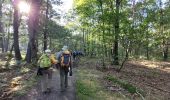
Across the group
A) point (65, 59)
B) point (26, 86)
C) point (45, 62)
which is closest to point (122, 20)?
point (65, 59)

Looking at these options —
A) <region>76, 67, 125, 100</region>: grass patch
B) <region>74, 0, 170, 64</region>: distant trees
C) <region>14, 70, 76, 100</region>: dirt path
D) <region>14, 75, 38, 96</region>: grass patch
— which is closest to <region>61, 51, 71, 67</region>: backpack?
<region>14, 70, 76, 100</region>: dirt path

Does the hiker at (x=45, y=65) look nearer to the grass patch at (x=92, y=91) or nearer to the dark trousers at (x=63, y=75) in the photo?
the dark trousers at (x=63, y=75)

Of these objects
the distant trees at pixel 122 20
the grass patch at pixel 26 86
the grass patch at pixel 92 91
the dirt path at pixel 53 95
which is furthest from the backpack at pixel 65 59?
the distant trees at pixel 122 20

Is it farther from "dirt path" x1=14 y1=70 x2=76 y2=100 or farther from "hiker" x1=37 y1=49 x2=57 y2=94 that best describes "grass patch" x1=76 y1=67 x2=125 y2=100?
"hiker" x1=37 y1=49 x2=57 y2=94

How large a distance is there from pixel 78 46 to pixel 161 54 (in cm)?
2238

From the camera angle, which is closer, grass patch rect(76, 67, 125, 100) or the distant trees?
grass patch rect(76, 67, 125, 100)

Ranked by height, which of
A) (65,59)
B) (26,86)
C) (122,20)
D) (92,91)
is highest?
(122,20)

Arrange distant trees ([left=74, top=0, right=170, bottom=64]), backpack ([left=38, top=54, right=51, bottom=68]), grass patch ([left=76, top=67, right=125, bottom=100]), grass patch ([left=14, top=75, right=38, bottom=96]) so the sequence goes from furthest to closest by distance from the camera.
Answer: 1. distant trees ([left=74, top=0, right=170, bottom=64])
2. grass patch ([left=76, top=67, right=125, bottom=100])
3. grass patch ([left=14, top=75, right=38, bottom=96])
4. backpack ([left=38, top=54, right=51, bottom=68])

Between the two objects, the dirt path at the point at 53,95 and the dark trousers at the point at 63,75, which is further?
the dark trousers at the point at 63,75

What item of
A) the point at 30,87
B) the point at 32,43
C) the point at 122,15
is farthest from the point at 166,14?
the point at 30,87

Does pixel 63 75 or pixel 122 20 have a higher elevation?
pixel 122 20

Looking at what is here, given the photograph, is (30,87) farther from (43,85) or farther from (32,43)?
(32,43)

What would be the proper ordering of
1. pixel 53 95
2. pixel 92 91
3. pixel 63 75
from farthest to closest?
pixel 92 91 < pixel 63 75 < pixel 53 95

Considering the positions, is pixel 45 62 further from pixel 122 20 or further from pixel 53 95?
pixel 122 20
